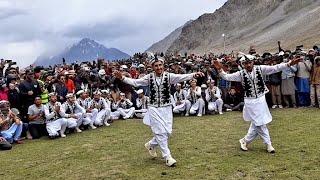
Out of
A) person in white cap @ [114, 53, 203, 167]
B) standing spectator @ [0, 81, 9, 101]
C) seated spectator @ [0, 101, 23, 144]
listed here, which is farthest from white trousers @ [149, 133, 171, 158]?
standing spectator @ [0, 81, 9, 101]

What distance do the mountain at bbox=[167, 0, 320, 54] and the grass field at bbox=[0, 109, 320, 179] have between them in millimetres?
45238

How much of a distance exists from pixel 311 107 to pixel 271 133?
4.43 m

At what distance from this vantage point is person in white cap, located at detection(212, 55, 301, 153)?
31.3 feet

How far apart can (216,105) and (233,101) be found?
0.81 metres

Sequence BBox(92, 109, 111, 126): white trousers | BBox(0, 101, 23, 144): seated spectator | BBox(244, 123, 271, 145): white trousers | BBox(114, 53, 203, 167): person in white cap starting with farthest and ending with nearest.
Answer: BBox(92, 109, 111, 126): white trousers, BBox(0, 101, 23, 144): seated spectator, BBox(244, 123, 271, 145): white trousers, BBox(114, 53, 203, 167): person in white cap

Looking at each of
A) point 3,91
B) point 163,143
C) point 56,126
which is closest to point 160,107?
point 163,143

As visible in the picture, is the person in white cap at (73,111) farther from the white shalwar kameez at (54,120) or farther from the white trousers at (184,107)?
the white trousers at (184,107)

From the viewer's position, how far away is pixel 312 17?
245 feet

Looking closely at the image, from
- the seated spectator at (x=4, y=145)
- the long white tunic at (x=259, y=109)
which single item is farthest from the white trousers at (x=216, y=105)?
the seated spectator at (x=4, y=145)

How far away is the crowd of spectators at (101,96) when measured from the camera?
13.5m

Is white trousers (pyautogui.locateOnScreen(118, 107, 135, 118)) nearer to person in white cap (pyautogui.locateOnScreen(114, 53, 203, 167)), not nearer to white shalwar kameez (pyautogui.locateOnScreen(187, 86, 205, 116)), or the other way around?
white shalwar kameez (pyautogui.locateOnScreen(187, 86, 205, 116))

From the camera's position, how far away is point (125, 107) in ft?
53.4

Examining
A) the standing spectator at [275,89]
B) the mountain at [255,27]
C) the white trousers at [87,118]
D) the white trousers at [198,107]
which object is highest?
the mountain at [255,27]

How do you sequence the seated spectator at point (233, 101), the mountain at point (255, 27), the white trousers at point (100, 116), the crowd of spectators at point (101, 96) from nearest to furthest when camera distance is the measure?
the crowd of spectators at point (101, 96)
the white trousers at point (100, 116)
the seated spectator at point (233, 101)
the mountain at point (255, 27)
